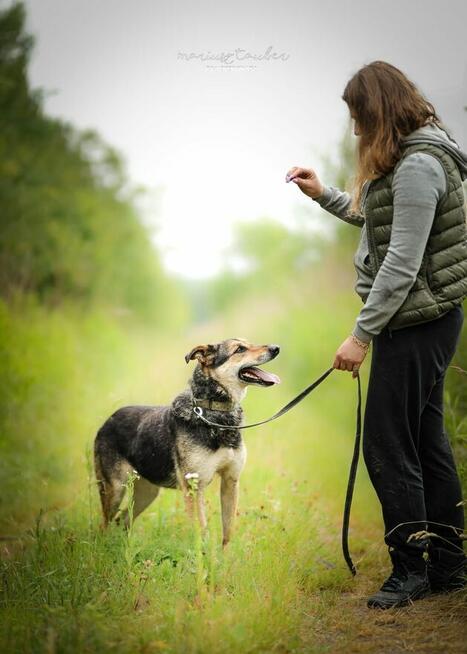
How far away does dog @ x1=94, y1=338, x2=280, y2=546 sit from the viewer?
4.14 meters

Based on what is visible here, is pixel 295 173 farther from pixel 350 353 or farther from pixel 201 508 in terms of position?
pixel 201 508

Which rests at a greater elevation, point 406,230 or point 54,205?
point 54,205

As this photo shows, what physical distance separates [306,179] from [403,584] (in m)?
2.50

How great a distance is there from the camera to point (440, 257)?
10.6 feet

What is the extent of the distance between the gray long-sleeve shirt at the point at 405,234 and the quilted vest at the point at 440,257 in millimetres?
74

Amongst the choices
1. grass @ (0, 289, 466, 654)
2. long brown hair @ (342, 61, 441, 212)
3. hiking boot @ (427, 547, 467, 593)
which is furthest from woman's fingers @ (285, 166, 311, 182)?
hiking boot @ (427, 547, 467, 593)

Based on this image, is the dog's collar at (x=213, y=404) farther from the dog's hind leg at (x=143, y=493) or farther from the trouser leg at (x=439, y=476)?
the trouser leg at (x=439, y=476)

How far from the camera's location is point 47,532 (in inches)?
173

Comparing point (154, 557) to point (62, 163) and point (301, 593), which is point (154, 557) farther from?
point (62, 163)

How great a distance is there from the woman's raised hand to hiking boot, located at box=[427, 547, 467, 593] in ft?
7.59

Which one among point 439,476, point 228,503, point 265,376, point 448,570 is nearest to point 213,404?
point 265,376

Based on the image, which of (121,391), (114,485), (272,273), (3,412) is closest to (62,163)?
(272,273)

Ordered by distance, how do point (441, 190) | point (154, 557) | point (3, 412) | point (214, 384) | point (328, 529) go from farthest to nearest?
point (3, 412) → point (328, 529) → point (214, 384) → point (154, 557) → point (441, 190)

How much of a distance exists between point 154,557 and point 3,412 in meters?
4.54
